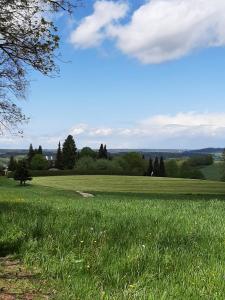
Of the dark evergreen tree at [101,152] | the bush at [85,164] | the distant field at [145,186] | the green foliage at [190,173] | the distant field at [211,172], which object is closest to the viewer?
the distant field at [145,186]

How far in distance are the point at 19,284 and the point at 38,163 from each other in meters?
155

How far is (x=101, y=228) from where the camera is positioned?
11125 mm

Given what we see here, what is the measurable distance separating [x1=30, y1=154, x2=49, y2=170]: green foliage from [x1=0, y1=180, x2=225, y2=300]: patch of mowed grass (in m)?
147

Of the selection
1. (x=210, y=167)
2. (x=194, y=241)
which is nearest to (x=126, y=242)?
(x=194, y=241)

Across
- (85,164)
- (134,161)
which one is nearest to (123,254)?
(85,164)

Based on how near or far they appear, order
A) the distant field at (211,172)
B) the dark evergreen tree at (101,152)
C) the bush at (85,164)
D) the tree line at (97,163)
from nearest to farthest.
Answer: the bush at (85,164), the tree line at (97,163), the distant field at (211,172), the dark evergreen tree at (101,152)

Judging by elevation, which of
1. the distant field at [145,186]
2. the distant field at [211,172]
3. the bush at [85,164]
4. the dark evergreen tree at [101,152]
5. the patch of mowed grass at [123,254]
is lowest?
the distant field at [211,172]

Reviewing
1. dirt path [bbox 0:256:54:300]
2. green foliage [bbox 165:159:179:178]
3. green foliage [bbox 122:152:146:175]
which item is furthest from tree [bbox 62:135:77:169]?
dirt path [bbox 0:256:54:300]

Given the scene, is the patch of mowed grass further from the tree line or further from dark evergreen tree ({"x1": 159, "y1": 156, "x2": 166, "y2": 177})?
dark evergreen tree ({"x1": 159, "y1": 156, "x2": 166, "y2": 177})

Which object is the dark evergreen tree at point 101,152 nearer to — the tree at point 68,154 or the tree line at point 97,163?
the tree line at point 97,163

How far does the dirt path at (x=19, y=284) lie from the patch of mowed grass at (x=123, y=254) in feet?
0.64

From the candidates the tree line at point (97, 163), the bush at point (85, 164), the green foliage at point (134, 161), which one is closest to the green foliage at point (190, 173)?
the tree line at point (97, 163)

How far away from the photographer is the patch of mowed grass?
659 cm

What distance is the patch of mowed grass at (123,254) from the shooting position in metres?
6.59
